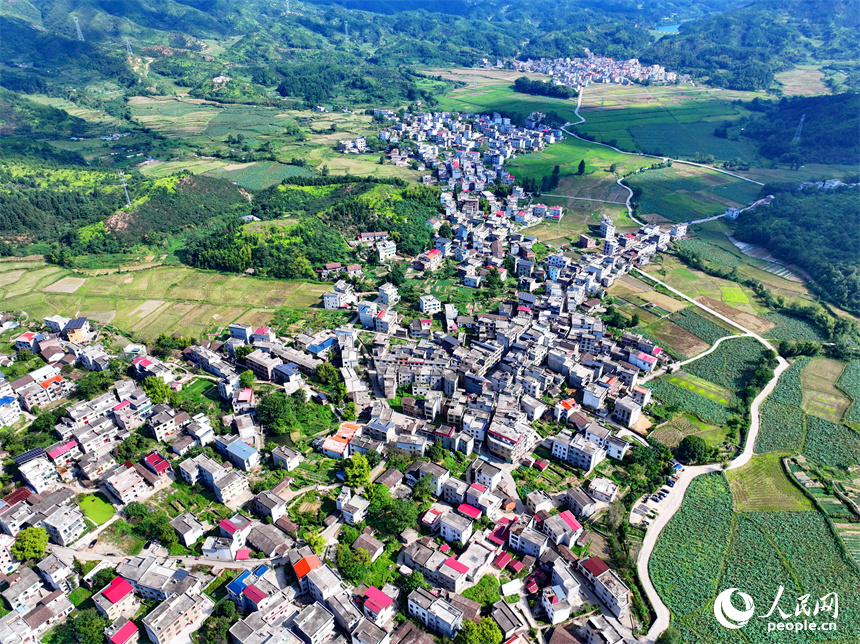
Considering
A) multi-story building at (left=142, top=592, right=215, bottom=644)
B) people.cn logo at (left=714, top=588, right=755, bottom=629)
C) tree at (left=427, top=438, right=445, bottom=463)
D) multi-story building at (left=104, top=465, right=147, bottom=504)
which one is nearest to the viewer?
multi-story building at (left=142, top=592, right=215, bottom=644)

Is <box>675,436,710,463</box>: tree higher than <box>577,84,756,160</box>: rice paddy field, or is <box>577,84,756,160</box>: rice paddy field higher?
<box>577,84,756,160</box>: rice paddy field

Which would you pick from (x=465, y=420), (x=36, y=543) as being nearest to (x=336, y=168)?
(x=465, y=420)

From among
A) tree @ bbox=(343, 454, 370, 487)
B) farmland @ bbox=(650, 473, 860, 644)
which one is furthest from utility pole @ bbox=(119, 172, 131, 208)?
farmland @ bbox=(650, 473, 860, 644)

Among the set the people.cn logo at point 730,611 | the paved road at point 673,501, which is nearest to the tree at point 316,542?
the paved road at point 673,501

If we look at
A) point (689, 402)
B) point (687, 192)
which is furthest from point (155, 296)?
point (687, 192)

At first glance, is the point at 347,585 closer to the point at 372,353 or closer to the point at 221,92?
the point at 372,353

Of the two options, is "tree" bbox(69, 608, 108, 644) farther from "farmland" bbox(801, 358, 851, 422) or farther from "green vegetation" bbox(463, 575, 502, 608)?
"farmland" bbox(801, 358, 851, 422)

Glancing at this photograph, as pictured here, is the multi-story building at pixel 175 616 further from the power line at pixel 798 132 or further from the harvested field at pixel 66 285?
the power line at pixel 798 132
